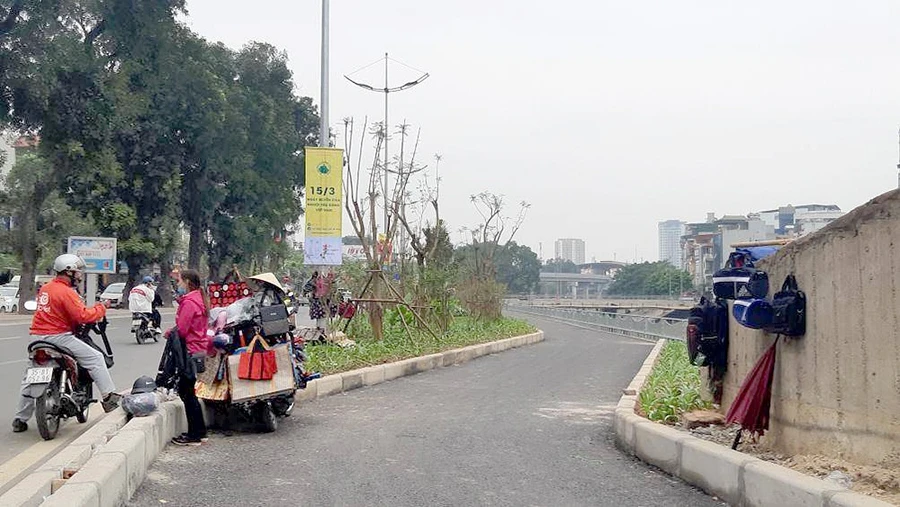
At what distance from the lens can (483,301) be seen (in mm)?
25859

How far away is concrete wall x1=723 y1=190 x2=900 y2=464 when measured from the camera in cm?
491

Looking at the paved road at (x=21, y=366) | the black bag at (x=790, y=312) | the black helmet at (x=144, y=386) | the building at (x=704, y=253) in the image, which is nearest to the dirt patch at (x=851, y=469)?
the black bag at (x=790, y=312)

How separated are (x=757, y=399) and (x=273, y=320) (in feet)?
13.6

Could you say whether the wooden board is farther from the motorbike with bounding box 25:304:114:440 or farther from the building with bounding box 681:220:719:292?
the building with bounding box 681:220:719:292

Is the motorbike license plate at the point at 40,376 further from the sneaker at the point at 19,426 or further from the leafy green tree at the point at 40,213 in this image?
the leafy green tree at the point at 40,213

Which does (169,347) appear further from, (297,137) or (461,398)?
(297,137)

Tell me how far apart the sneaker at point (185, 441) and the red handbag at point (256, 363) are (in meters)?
0.65

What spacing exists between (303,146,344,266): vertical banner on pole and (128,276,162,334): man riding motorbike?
5.52 meters

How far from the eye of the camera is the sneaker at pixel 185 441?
24.2 ft

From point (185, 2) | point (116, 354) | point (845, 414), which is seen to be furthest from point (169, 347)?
point (185, 2)

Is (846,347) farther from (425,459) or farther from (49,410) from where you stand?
(49,410)

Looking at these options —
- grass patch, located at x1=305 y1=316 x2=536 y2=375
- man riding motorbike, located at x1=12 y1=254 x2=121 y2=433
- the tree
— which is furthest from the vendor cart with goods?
the tree

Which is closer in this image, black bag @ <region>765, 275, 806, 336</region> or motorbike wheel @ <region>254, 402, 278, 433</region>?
black bag @ <region>765, 275, 806, 336</region>

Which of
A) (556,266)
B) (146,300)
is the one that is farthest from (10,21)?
(556,266)
